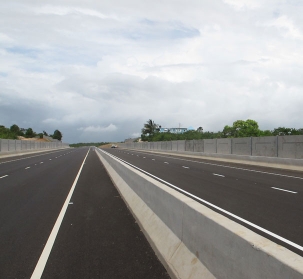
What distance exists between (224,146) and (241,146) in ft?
14.6

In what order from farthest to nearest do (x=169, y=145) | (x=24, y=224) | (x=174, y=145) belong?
(x=169, y=145)
(x=174, y=145)
(x=24, y=224)

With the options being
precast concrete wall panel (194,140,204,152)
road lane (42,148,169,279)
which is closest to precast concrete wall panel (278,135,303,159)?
precast concrete wall panel (194,140,204,152)

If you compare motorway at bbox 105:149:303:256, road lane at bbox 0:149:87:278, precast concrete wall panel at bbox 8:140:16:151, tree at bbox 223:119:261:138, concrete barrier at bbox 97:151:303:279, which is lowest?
road lane at bbox 0:149:87:278

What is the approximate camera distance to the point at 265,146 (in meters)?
31.1

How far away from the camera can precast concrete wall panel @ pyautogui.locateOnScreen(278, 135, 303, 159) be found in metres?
26.8

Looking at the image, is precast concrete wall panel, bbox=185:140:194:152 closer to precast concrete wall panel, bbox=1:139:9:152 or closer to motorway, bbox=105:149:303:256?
precast concrete wall panel, bbox=1:139:9:152

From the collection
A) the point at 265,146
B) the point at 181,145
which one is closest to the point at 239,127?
the point at 181,145

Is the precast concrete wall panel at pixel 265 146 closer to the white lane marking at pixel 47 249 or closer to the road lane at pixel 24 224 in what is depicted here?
the road lane at pixel 24 224

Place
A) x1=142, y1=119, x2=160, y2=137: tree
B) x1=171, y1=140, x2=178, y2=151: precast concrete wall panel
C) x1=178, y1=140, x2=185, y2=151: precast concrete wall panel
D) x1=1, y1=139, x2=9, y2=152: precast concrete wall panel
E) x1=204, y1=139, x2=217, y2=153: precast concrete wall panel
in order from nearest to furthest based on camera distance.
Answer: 1. x1=204, y1=139, x2=217, y2=153: precast concrete wall panel
2. x1=1, y1=139, x2=9, y2=152: precast concrete wall panel
3. x1=178, y1=140, x2=185, y2=151: precast concrete wall panel
4. x1=171, y1=140, x2=178, y2=151: precast concrete wall panel
5. x1=142, y1=119, x2=160, y2=137: tree

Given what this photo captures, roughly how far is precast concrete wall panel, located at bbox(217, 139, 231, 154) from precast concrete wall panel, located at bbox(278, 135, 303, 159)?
9860 mm

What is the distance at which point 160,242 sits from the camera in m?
6.48

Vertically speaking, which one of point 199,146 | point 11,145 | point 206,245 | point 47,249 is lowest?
point 47,249

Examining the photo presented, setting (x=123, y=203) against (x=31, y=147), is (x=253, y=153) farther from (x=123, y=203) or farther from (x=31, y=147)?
(x=31, y=147)

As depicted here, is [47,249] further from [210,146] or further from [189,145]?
[189,145]
